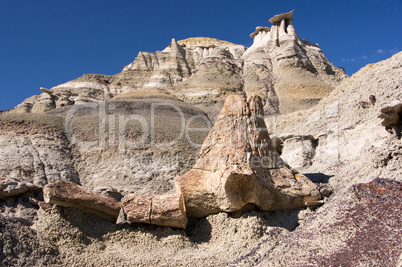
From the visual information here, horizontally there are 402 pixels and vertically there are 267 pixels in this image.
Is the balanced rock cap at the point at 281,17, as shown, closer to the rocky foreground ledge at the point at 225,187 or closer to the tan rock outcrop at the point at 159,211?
the rocky foreground ledge at the point at 225,187

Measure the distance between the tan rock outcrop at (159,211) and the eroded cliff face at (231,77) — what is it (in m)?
20.4

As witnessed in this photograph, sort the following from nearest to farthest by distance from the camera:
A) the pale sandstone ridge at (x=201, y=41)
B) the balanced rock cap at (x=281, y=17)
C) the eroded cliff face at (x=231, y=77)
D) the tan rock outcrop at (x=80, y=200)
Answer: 1. the tan rock outcrop at (x=80, y=200)
2. the eroded cliff face at (x=231, y=77)
3. the balanced rock cap at (x=281, y=17)
4. the pale sandstone ridge at (x=201, y=41)

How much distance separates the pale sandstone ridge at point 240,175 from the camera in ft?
23.5

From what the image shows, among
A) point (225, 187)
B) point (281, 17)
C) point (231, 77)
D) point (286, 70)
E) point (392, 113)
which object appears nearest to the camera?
point (225, 187)

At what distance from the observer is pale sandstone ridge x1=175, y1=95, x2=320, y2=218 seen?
23.5ft

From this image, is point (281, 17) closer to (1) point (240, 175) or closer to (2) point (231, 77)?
(2) point (231, 77)

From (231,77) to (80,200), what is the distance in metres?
32.4

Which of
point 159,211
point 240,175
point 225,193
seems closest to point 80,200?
point 159,211

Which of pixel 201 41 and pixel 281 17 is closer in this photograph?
pixel 281 17

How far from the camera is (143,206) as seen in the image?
23.2 ft

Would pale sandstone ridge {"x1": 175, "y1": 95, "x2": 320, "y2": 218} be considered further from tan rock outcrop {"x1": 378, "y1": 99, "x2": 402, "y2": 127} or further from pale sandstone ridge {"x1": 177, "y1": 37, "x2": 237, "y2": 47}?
Result: pale sandstone ridge {"x1": 177, "y1": 37, "x2": 237, "y2": 47}

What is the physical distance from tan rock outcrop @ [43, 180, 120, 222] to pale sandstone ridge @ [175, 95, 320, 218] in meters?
1.47

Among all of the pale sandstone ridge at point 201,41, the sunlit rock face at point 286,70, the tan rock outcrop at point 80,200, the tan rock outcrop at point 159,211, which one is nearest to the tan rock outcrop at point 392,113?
the tan rock outcrop at point 159,211

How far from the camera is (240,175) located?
697 cm
